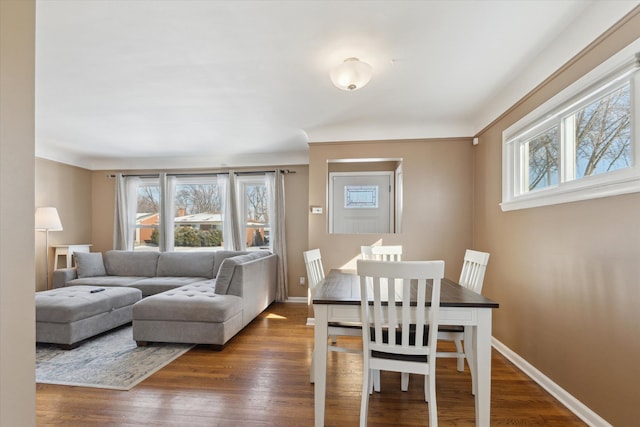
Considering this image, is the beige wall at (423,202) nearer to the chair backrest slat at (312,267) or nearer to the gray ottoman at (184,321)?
the chair backrest slat at (312,267)

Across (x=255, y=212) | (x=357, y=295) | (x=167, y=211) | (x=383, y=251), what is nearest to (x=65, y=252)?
(x=167, y=211)

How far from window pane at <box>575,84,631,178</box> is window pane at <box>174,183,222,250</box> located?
4891 millimetres

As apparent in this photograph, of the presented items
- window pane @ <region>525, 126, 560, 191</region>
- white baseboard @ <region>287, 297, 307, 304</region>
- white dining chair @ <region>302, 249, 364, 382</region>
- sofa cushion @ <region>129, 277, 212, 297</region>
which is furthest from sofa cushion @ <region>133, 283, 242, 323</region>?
window pane @ <region>525, 126, 560, 191</region>

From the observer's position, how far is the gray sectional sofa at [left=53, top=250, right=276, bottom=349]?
2918mm

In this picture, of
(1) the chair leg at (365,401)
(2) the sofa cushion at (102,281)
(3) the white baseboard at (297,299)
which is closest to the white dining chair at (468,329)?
(1) the chair leg at (365,401)

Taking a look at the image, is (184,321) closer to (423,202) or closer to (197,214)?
(197,214)

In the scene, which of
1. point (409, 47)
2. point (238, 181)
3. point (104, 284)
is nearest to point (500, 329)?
point (409, 47)

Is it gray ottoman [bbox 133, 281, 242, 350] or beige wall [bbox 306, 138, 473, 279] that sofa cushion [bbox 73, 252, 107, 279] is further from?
beige wall [bbox 306, 138, 473, 279]

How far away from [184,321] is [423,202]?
299 cm

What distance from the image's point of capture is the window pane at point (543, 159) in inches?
91.4

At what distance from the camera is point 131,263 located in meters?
4.84

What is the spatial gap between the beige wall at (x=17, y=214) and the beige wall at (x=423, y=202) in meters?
3.05

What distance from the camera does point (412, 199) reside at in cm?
374

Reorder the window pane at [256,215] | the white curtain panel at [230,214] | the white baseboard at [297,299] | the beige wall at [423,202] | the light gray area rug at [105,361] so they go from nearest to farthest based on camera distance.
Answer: the light gray area rug at [105,361] < the beige wall at [423,202] < the white baseboard at [297,299] < the white curtain panel at [230,214] < the window pane at [256,215]
